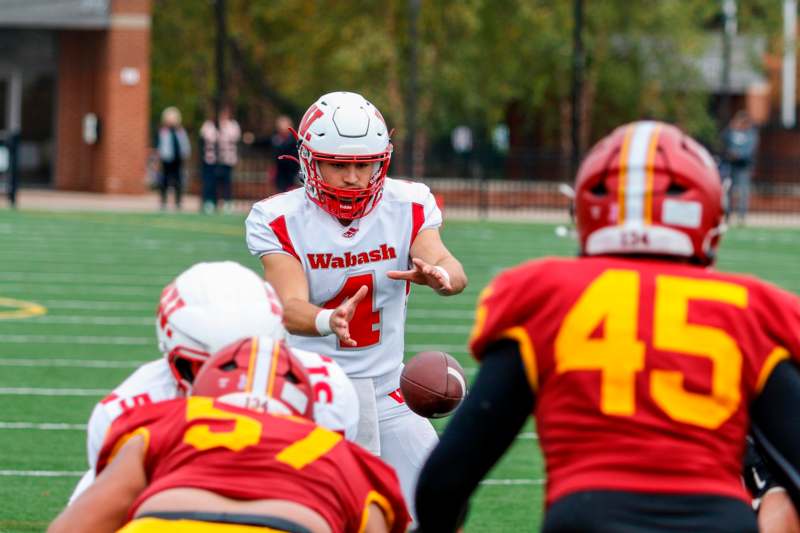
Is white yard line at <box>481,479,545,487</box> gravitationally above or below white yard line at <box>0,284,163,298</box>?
below

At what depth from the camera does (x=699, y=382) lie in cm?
313

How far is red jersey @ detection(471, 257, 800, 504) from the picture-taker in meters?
3.13

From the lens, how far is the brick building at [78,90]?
3381 centimetres

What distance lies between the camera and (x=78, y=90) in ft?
117

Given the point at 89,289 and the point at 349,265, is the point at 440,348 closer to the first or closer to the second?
the point at 89,289

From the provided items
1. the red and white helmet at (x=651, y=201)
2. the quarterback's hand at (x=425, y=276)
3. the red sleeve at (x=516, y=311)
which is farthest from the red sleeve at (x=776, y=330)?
the quarterback's hand at (x=425, y=276)

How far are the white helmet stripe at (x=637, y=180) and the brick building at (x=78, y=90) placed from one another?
103 feet

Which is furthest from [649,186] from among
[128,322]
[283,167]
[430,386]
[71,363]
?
[283,167]

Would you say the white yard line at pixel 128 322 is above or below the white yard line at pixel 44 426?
above

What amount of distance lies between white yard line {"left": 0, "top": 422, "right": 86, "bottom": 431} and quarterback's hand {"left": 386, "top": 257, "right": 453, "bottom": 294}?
174 inches

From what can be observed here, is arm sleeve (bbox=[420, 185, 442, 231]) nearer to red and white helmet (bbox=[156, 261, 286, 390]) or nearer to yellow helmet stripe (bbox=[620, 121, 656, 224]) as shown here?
red and white helmet (bbox=[156, 261, 286, 390])

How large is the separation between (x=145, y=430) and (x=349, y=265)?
215 cm

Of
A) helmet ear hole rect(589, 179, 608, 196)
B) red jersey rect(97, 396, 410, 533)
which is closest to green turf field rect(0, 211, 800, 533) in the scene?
red jersey rect(97, 396, 410, 533)

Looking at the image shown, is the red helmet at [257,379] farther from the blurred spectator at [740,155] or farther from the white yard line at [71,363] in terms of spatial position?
the blurred spectator at [740,155]
